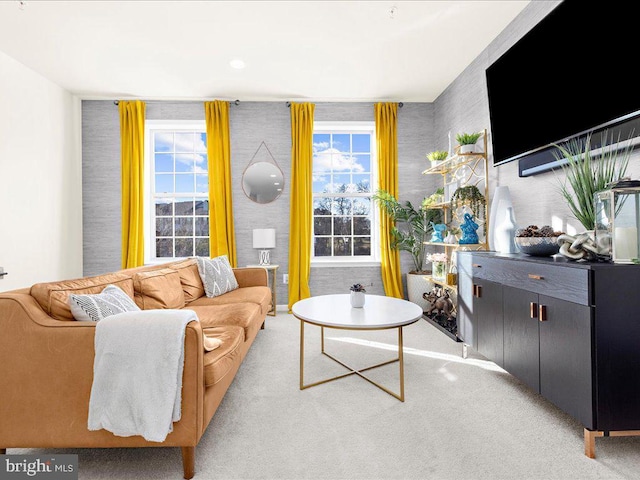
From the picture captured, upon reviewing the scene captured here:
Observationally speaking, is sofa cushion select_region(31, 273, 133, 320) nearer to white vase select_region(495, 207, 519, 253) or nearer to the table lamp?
the table lamp

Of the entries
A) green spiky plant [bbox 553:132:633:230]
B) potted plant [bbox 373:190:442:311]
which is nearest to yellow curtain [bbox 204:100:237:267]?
potted plant [bbox 373:190:442:311]

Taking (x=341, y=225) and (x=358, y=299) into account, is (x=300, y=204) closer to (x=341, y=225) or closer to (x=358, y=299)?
(x=341, y=225)

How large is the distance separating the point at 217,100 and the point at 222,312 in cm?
308

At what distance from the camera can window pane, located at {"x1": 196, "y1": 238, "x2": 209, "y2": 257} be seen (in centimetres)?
461

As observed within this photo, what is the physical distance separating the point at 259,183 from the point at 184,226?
1.20m

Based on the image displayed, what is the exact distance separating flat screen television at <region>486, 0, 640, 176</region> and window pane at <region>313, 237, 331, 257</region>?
2455mm

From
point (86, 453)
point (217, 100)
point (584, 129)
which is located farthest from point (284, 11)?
point (86, 453)

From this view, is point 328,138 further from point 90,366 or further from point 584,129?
point 90,366

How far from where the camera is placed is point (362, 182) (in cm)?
472

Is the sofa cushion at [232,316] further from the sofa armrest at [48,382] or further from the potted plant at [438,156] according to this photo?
the potted plant at [438,156]

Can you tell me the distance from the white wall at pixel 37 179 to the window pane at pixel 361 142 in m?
3.55

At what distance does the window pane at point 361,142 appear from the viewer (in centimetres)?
Result: 472

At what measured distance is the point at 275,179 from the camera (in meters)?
4.42

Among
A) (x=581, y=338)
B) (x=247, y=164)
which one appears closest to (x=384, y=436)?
(x=581, y=338)
